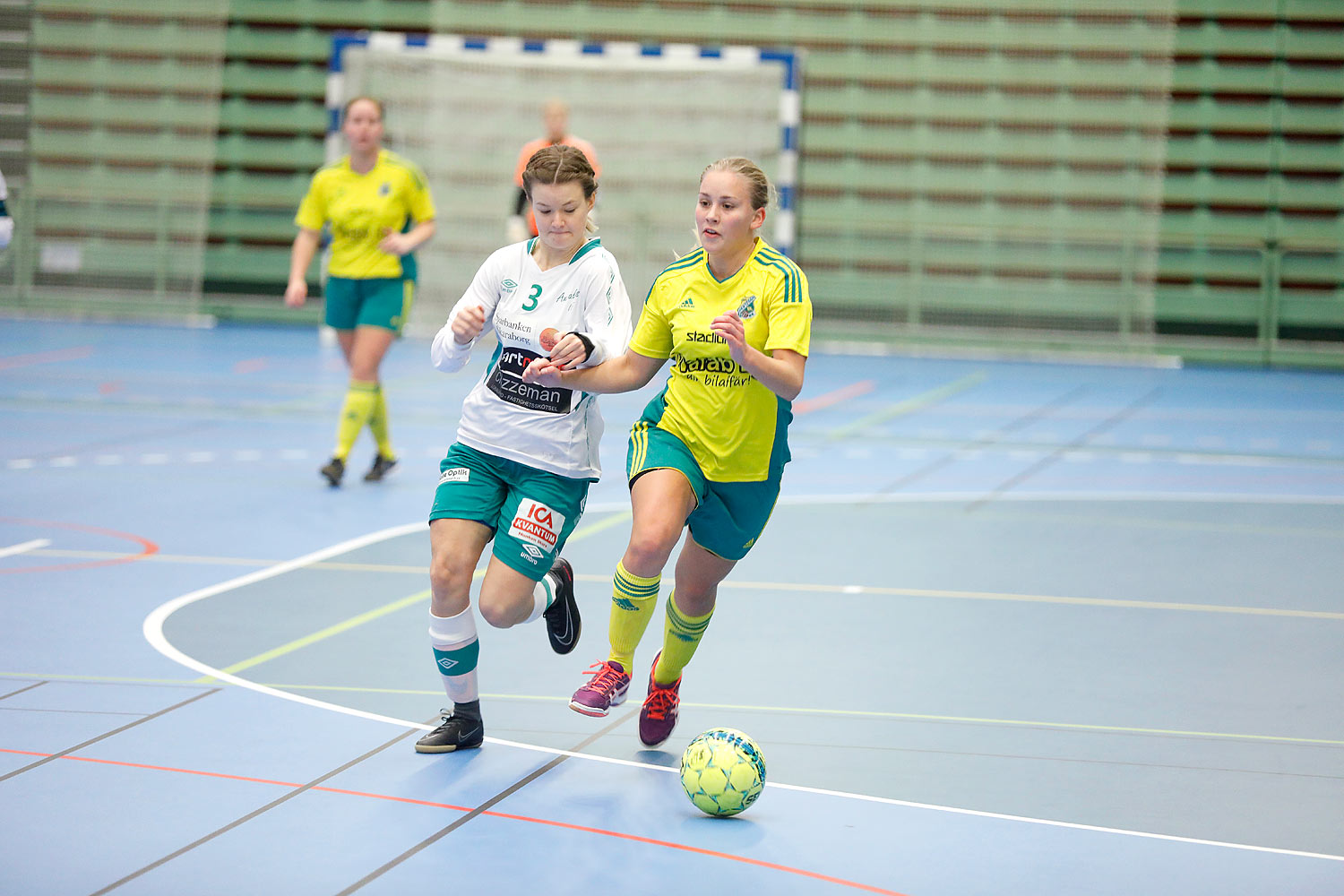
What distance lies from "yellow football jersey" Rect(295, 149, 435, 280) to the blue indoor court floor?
4.09 feet

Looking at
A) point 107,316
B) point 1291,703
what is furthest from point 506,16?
point 1291,703

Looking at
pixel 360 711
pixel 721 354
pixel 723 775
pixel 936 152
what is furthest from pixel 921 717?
pixel 936 152

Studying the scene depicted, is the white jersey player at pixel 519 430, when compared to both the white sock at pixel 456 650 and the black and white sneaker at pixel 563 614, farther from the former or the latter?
the black and white sneaker at pixel 563 614

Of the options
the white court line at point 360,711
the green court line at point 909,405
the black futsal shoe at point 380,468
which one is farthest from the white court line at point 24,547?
the green court line at point 909,405

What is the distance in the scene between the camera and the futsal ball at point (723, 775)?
143 inches

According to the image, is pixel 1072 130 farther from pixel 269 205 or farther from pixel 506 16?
pixel 269 205

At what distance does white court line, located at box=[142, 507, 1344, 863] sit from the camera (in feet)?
11.9

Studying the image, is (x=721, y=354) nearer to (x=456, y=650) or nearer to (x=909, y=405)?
(x=456, y=650)

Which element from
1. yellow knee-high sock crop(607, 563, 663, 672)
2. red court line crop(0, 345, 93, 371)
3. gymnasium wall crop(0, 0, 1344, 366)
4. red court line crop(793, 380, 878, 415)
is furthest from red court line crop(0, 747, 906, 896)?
gymnasium wall crop(0, 0, 1344, 366)

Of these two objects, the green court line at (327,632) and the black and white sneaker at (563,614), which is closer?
the black and white sneaker at (563,614)

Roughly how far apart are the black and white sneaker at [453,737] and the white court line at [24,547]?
Result: 3.11 metres

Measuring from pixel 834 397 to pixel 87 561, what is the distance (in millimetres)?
7731

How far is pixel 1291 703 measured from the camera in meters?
4.75

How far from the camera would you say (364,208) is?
831 centimetres
